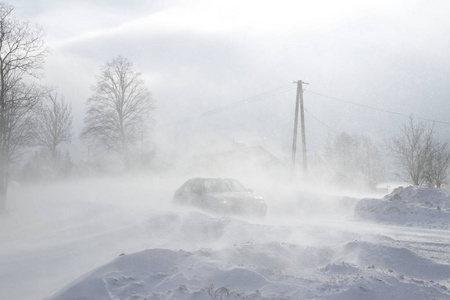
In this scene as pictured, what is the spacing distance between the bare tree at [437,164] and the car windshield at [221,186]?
15148 millimetres

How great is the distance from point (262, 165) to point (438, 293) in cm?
2550

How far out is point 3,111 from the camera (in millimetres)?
14992

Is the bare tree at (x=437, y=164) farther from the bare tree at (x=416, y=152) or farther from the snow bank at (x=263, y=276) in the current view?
the snow bank at (x=263, y=276)

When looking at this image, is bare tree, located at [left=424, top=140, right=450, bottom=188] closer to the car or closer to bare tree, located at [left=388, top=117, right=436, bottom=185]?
bare tree, located at [left=388, top=117, right=436, bottom=185]

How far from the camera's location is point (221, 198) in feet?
35.6

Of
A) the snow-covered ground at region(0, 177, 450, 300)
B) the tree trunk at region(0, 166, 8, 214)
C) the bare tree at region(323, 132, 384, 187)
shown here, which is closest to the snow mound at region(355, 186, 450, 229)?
the snow-covered ground at region(0, 177, 450, 300)

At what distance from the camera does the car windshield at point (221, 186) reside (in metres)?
11.8

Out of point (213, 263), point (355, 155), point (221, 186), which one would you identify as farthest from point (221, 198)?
point (355, 155)

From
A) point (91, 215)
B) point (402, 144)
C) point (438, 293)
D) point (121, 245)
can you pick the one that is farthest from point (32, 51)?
point (402, 144)

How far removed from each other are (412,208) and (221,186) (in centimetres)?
707

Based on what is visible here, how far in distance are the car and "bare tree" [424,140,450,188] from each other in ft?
50.0

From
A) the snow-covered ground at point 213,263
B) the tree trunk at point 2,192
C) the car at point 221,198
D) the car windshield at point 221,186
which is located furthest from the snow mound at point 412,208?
the tree trunk at point 2,192

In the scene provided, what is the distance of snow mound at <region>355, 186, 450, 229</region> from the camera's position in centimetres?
1169

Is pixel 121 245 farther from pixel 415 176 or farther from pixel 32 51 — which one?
pixel 415 176
